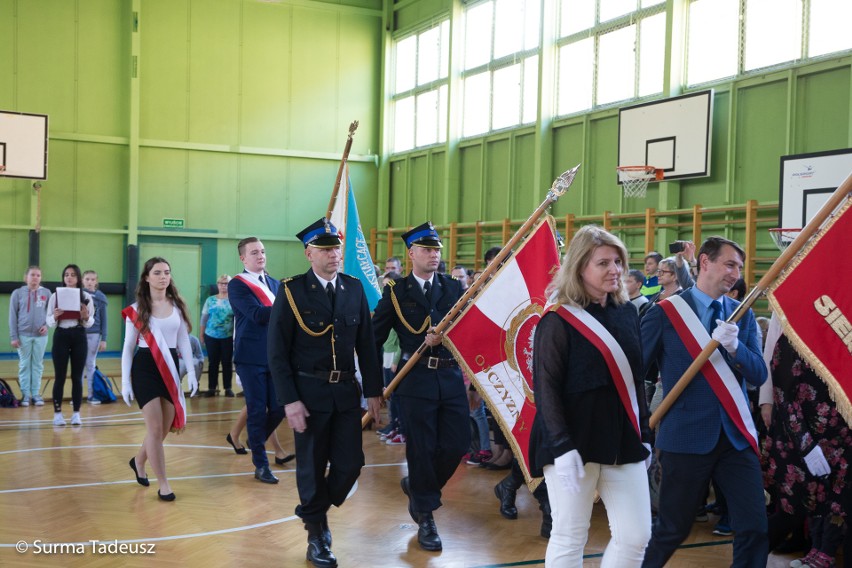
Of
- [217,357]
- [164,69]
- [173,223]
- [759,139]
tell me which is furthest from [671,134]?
[164,69]

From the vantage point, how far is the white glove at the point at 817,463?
4105mm

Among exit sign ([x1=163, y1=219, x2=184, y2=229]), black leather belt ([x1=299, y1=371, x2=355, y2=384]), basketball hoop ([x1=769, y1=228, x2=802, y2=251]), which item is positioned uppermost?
exit sign ([x1=163, y1=219, x2=184, y2=229])

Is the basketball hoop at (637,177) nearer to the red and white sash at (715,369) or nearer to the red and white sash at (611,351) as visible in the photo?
the red and white sash at (715,369)

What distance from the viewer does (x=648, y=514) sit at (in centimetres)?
301

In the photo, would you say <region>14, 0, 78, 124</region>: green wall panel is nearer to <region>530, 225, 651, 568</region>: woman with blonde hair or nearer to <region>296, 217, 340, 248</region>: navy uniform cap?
<region>296, 217, 340, 248</region>: navy uniform cap

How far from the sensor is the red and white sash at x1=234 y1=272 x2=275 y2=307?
6363 mm

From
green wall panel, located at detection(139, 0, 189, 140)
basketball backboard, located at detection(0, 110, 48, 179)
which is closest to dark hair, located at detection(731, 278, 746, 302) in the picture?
basketball backboard, located at detection(0, 110, 48, 179)

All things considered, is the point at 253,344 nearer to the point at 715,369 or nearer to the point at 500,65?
the point at 715,369

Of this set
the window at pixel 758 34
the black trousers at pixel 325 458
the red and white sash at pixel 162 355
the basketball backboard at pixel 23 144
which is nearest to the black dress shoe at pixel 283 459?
the red and white sash at pixel 162 355

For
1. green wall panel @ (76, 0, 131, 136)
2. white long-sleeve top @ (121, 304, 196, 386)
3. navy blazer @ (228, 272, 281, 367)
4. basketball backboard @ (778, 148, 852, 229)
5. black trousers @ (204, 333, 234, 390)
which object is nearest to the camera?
white long-sleeve top @ (121, 304, 196, 386)

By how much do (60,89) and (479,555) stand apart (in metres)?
14.5

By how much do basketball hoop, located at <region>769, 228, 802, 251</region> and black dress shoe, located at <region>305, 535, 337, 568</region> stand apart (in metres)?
6.43

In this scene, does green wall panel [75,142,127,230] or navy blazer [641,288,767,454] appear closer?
navy blazer [641,288,767,454]

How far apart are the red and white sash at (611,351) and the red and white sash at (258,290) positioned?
3.72m
